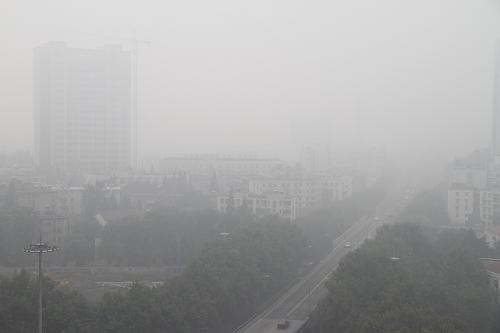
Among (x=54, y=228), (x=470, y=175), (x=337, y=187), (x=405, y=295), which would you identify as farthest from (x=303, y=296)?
(x=337, y=187)

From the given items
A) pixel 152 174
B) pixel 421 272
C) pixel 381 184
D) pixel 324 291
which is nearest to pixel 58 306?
pixel 421 272

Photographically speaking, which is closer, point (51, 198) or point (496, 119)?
point (51, 198)

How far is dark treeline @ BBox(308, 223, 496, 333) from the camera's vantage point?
4465 millimetres

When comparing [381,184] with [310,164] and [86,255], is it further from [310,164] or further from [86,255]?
[86,255]

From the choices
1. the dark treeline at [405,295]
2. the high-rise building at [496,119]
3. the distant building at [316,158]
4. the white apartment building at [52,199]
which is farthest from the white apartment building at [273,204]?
the distant building at [316,158]

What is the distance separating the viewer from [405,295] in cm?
512

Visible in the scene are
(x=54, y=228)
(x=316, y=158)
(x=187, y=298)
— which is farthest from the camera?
(x=316, y=158)

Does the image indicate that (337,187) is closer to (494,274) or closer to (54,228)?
(54,228)

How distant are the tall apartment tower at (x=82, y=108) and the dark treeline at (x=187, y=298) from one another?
14.1 meters

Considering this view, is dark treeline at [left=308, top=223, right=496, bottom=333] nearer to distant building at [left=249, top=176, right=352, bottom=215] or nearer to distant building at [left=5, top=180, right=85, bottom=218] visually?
distant building at [left=5, top=180, right=85, bottom=218]

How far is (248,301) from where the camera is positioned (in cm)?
628

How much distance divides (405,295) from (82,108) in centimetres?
1755

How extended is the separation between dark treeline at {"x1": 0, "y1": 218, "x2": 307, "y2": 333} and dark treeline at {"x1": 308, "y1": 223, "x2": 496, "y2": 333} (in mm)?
787

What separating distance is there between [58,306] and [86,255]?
156 inches
